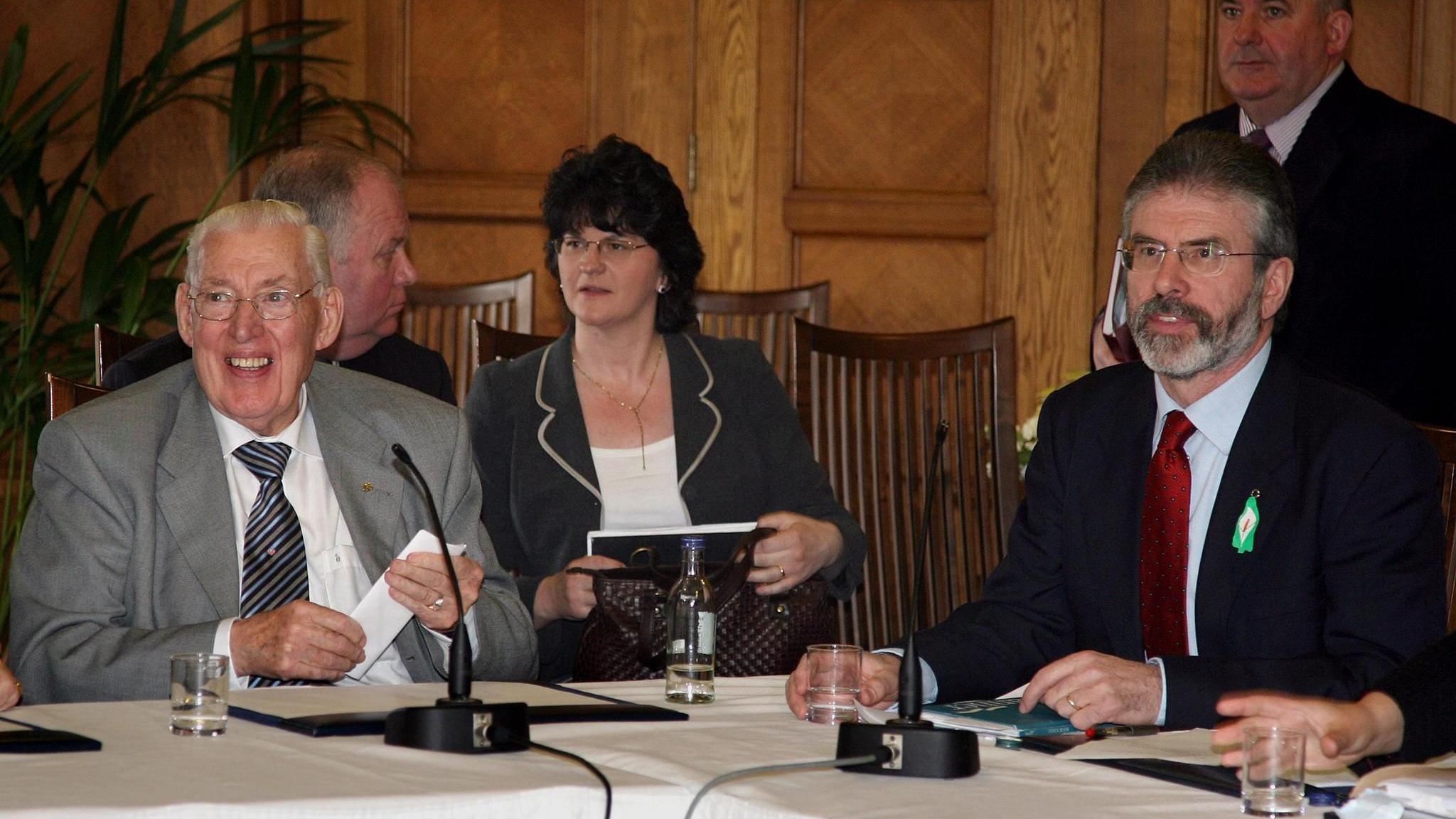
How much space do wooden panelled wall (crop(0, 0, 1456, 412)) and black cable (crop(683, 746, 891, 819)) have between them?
373 centimetres

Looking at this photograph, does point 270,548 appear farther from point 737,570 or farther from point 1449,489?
point 1449,489

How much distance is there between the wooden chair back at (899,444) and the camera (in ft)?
11.8

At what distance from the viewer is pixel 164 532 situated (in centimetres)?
230

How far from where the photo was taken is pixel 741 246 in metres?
5.27

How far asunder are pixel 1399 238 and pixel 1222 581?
170 centimetres

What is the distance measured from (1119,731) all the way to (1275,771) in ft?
1.33

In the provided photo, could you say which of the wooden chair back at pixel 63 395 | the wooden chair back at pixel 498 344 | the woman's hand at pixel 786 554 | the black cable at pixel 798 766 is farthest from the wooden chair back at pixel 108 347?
the black cable at pixel 798 766

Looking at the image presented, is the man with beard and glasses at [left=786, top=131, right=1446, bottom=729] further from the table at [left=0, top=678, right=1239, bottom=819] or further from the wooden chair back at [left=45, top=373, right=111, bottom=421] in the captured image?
the wooden chair back at [left=45, top=373, right=111, bottom=421]

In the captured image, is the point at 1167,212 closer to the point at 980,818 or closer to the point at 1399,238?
the point at 980,818

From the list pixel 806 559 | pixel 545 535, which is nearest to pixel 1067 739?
pixel 806 559

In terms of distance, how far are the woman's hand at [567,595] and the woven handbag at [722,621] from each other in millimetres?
26

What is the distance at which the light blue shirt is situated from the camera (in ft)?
7.31

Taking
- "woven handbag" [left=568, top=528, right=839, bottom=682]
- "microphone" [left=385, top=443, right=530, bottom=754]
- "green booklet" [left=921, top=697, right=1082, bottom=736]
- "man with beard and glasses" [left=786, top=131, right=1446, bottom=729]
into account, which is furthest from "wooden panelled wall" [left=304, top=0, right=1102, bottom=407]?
"microphone" [left=385, top=443, right=530, bottom=754]


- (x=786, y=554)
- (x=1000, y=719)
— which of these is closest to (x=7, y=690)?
(x=1000, y=719)
